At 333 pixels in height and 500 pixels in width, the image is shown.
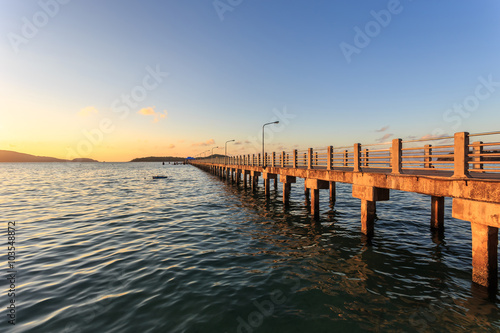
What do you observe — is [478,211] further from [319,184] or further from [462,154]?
[319,184]

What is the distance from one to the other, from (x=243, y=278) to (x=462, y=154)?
299 inches

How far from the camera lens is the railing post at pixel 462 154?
6930 millimetres

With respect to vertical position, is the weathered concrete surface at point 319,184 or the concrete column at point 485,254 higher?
the weathered concrete surface at point 319,184

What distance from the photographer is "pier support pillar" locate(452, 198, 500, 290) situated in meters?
6.30

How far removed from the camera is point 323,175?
1410 cm

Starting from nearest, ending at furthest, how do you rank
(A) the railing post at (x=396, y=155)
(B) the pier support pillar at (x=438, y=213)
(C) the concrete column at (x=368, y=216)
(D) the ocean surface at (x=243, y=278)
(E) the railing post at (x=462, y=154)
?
(D) the ocean surface at (x=243, y=278), (E) the railing post at (x=462, y=154), (A) the railing post at (x=396, y=155), (C) the concrete column at (x=368, y=216), (B) the pier support pillar at (x=438, y=213)

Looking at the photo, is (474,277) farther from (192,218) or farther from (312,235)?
(192,218)

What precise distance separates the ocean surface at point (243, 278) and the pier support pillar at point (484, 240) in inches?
17.4

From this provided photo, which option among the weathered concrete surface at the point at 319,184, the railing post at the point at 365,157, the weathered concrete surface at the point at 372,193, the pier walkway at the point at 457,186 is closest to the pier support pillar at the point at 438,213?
the pier walkway at the point at 457,186

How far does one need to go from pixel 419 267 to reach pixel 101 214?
1897cm

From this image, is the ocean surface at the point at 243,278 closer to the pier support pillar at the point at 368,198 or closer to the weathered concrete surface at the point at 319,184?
the pier support pillar at the point at 368,198

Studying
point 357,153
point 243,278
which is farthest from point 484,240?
point 243,278

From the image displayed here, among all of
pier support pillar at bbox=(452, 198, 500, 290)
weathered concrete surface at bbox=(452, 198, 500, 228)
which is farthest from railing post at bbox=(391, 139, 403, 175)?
pier support pillar at bbox=(452, 198, 500, 290)

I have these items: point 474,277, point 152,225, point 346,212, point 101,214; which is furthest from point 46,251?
point 346,212
